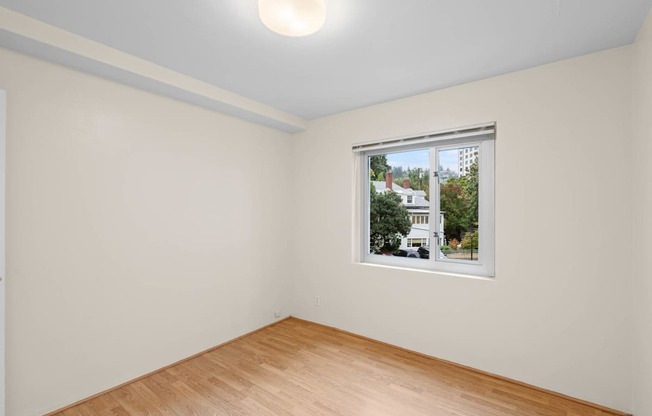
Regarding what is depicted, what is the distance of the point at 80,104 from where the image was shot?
221cm

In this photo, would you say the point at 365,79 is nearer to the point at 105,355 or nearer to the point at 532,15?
the point at 532,15

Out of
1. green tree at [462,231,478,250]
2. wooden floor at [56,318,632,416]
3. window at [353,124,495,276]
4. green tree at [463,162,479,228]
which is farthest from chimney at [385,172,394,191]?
wooden floor at [56,318,632,416]

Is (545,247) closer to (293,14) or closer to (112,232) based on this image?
(293,14)

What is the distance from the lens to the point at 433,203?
9.85ft

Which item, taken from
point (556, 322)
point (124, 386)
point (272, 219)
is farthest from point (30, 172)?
point (556, 322)

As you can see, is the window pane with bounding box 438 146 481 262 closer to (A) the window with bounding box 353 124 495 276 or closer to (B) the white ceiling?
(A) the window with bounding box 353 124 495 276

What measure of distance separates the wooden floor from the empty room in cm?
2

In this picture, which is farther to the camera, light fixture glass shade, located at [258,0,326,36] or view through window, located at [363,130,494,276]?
view through window, located at [363,130,494,276]

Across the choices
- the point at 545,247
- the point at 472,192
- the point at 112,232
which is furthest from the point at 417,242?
the point at 112,232

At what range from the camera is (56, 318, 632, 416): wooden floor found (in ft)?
6.91

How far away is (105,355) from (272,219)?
2065mm

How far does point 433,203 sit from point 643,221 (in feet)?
4.83

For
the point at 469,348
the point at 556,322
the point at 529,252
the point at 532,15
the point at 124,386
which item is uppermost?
the point at 532,15

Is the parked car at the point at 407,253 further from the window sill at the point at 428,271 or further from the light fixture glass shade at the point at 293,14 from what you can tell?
the light fixture glass shade at the point at 293,14
